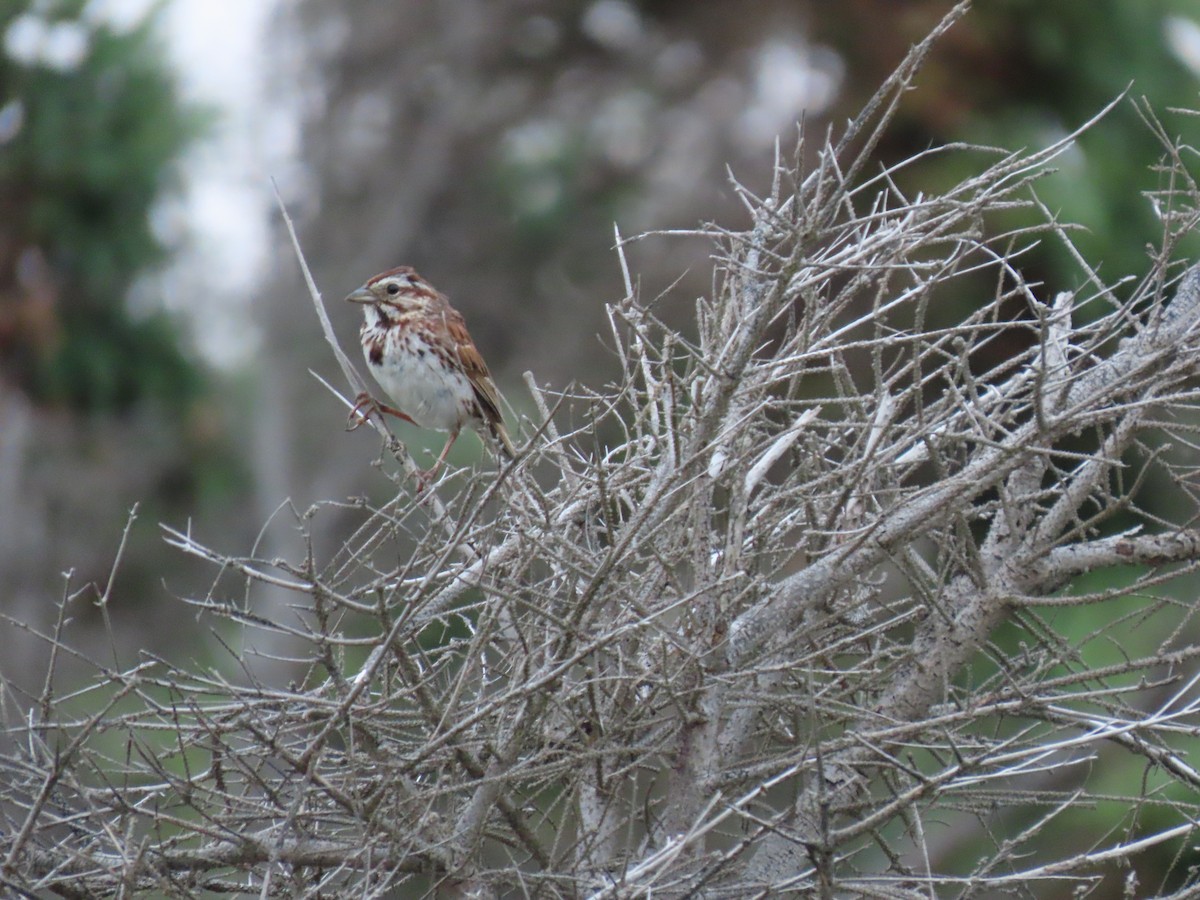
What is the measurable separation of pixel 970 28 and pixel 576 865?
13.4 metres

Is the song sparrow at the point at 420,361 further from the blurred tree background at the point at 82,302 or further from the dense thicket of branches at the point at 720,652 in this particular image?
the blurred tree background at the point at 82,302

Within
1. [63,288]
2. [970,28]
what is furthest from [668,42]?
[63,288]

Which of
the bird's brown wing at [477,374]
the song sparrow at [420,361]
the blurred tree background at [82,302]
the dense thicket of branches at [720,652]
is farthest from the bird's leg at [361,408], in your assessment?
the blurred tree background at [82,302]

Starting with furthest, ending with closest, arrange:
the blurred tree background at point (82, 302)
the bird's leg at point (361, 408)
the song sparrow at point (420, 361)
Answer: the blurred tree background at point (82, 302) < the song sparrow at point (420, 361) < the bird's leg at point (361, 408)

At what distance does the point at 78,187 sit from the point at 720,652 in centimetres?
1423

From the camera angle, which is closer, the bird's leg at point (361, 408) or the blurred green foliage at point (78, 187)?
the bird's leg at point (361, 408)

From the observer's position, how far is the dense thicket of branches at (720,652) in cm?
385

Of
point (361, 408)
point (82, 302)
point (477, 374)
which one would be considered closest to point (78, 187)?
point (82, 302)

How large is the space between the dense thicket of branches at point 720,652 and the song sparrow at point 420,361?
6.12 ft

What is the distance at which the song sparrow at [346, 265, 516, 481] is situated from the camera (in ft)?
21.9

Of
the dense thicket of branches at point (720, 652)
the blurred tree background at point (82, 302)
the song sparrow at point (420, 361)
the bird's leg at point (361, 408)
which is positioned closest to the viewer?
the dense thicket of branches at point (720, 652)

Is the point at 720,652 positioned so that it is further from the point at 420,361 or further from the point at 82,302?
the point at 82,302

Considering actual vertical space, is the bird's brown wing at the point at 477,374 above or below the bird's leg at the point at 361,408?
below

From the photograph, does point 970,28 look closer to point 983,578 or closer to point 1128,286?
point 1128,286
